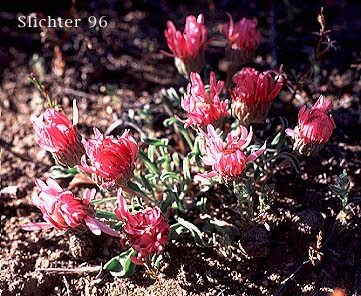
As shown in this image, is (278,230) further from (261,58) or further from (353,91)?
(261,58)

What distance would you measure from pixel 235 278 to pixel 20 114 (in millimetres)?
1975

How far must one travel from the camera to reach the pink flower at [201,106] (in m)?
2.72

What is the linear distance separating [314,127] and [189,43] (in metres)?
0.87

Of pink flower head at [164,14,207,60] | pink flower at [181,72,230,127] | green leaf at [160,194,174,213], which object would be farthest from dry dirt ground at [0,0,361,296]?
pink flower head at [164,14,207,60]

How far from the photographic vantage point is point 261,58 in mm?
4145

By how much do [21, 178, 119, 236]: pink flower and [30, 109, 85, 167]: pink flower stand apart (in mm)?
174

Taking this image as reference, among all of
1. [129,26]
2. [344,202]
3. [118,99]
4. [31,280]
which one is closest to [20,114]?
[118,99]

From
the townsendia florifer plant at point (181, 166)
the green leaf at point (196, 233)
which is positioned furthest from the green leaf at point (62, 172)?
the green leaf at point (196, 233)

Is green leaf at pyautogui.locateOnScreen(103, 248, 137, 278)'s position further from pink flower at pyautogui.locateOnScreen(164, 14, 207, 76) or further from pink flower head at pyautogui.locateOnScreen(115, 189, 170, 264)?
pink flower at pyautogui.locateOnScreen(164, 14, 207, 76)

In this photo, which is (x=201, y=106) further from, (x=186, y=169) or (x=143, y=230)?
(x=143, y=230)

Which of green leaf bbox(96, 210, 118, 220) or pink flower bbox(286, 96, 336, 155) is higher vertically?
pink flower bbox(286, 96, 336, 155)

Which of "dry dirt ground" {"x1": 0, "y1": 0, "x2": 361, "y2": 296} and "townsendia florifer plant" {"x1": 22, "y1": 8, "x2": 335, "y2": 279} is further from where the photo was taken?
"dry dirt ground" {"x1": 0, "y1": 0, "x2": 361, "y2": 296}

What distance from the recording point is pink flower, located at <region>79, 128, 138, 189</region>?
2541 millimetres

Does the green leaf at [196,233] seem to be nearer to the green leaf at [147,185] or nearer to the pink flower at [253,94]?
the green leaf at [147,185]
